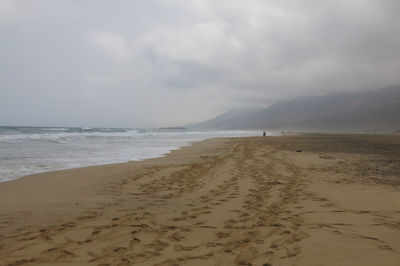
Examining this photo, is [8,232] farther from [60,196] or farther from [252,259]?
[252,259]

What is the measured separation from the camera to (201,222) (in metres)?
4.16

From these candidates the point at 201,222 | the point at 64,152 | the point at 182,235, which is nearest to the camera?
the point at 182,235

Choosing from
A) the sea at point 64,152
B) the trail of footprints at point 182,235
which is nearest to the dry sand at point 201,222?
the trail of footprints at point 182,235

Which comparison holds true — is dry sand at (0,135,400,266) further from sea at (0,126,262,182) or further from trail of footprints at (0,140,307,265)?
sea at (0,126,262,182)

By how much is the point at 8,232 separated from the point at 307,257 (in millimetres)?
4135

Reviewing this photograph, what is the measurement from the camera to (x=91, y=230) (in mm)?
3822

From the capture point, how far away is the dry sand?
3020 millimetres

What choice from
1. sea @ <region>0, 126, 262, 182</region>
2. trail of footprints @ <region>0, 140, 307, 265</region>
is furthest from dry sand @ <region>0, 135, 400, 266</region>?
sea @ <region>0, 126, 262, 182</region>

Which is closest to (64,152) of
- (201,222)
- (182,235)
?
(201,222)

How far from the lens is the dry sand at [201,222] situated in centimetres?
302

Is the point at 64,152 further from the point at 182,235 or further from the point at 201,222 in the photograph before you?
the point at 182,235

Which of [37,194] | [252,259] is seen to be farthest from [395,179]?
[37,194]

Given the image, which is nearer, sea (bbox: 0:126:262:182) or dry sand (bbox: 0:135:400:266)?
dry sand (bbox: 0:135:400:266)

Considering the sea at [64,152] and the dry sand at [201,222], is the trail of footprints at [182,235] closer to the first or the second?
the dry sand at [201,222]
